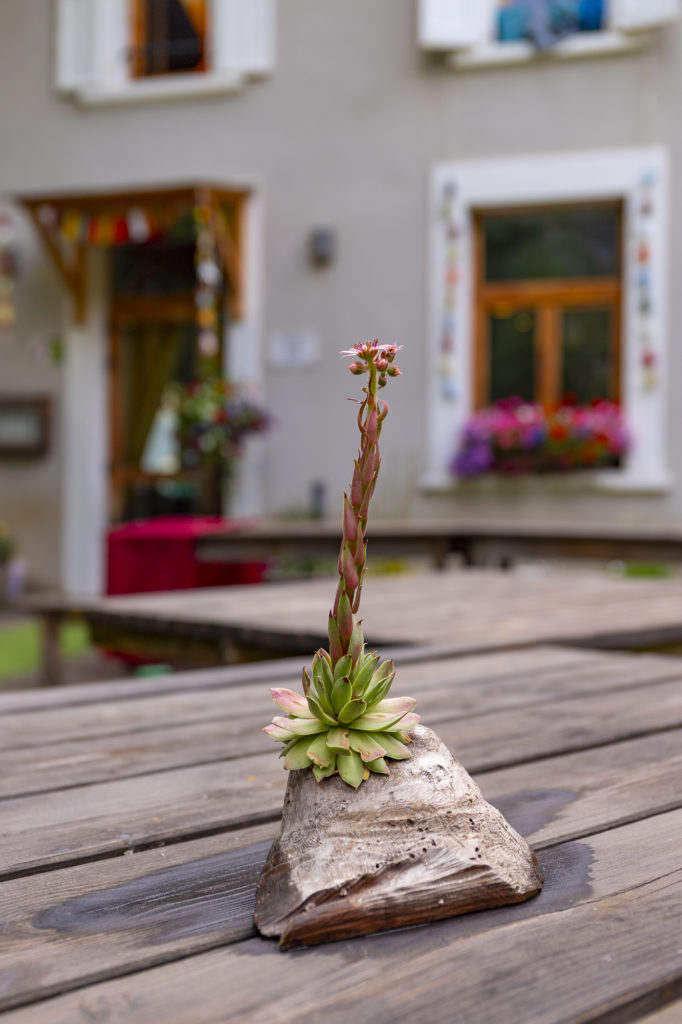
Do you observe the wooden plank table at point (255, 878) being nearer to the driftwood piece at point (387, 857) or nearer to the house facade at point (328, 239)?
the driftwood piece at point (387, 857)

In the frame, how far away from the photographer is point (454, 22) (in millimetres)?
7719

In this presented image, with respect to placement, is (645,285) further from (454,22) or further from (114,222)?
(114,222)

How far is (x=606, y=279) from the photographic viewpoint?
7.67 metres

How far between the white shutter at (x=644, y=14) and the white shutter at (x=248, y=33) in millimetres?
2419

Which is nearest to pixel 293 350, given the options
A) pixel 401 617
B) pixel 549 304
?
pixel 549 304

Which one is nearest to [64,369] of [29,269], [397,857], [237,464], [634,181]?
[29,269]

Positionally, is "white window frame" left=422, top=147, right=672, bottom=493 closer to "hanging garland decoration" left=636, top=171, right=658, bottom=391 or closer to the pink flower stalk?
"hanging garland decoration" left=636, top=171, right=658, bottom=391

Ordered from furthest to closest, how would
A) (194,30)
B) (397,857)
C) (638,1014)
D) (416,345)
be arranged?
(194,30) → (416,345) → (397,857) → (638,1014)

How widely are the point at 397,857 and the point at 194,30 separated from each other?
866 cm

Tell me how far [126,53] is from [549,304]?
370 centimetres

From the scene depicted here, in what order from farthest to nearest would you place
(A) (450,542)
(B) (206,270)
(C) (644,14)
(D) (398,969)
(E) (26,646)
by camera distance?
(B) (206,270), (C) (644,14), (E) (26,646), (A) (450,542), (D) (398,969)

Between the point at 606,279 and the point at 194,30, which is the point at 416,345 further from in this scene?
the point at 194,30

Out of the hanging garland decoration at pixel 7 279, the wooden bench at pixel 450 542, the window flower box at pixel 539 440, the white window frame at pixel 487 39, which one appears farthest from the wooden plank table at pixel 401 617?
the hanging garland decoration at pixel 7 279

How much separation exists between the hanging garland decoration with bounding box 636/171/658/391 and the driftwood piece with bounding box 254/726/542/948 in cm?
685
